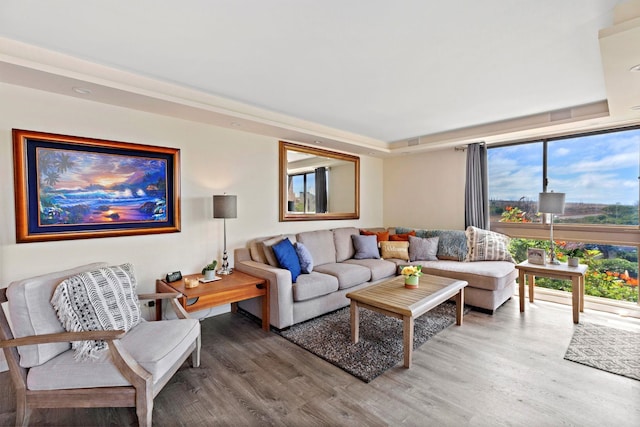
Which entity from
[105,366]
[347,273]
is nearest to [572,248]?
[347,273]

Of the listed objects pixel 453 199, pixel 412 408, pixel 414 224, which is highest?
pixel 453 199

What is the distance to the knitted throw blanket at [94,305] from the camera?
1804 mm

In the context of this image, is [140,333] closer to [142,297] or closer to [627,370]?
[142,297]

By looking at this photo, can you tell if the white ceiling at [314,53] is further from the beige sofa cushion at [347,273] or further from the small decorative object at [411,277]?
the beige sofa cushion at [347,273]

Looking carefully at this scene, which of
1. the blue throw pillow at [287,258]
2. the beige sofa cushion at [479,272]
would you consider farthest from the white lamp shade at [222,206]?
the beige sofa cushion at [479,272]

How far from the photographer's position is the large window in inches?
146

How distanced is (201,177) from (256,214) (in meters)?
0.88

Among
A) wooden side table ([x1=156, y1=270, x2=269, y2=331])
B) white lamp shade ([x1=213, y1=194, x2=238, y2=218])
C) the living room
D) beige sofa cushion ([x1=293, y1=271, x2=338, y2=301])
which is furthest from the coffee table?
white lamp shade ([x1=213, y1=194, x2=238, y2=218])

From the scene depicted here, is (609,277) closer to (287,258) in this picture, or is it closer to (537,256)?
(537,256)

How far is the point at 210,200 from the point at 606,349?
14.1ft

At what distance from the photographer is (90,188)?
275cm

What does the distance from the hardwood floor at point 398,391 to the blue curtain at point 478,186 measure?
6.86 feet

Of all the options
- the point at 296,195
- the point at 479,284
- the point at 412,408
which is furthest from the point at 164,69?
the point at 479,284

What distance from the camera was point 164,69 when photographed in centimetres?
248
